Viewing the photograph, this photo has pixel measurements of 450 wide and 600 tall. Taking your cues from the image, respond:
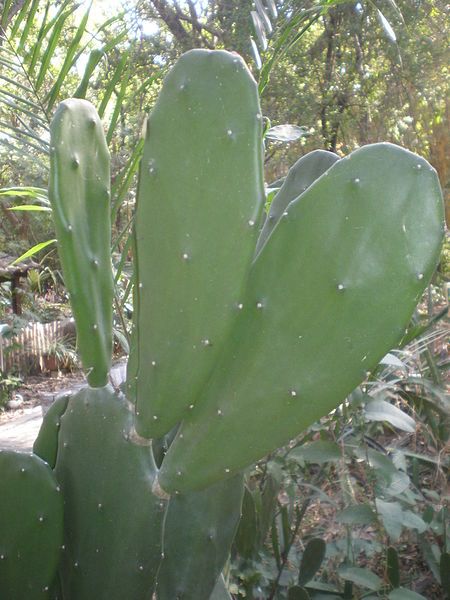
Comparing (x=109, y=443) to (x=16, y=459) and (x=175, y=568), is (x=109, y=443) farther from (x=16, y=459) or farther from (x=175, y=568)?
(x=175, y=568)

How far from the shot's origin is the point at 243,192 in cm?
97

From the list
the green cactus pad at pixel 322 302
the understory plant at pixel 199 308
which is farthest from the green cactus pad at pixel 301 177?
the green cactus pad at pixel 322 302

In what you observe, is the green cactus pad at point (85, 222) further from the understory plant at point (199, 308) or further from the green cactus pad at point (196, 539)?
the green cactus pad at point (196, 539)

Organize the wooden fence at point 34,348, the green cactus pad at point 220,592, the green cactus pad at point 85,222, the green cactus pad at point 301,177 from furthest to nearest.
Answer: the wooden fence at point 34,348 → the green cactus pad at point 220,592 → the green cactus pad at point 301,177 → the green cactus pad at point 85,222

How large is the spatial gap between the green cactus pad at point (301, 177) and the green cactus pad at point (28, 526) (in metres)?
0.54

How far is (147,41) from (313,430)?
6.77m

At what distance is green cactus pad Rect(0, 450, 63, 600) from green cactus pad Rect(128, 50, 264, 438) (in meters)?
0.26

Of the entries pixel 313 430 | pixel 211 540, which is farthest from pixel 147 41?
pixel 211 540

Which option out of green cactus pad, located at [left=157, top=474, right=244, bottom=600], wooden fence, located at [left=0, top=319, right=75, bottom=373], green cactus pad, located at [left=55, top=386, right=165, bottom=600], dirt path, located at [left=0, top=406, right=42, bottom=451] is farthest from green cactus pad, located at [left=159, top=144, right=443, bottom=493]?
wooden fence, located at [left=0, top=319, right=75, bottom=373]

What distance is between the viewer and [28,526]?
1.18 metres

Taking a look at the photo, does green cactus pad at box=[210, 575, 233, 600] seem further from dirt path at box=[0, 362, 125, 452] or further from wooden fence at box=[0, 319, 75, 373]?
wooden fence at box=[0, 319, 75, 373]

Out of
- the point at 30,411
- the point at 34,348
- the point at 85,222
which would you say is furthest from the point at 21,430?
the point at 85,222

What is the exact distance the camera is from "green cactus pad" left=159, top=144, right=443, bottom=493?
0.93 m

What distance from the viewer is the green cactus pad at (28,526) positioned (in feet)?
3.84
